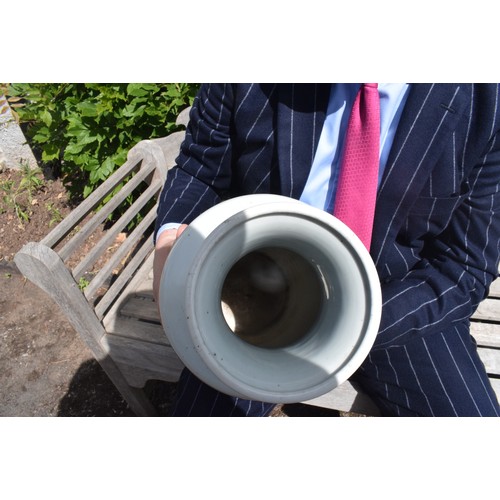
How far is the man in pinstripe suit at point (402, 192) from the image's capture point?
1387 millimetres

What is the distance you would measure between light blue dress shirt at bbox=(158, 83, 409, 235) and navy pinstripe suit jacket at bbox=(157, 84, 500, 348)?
33 millimetres

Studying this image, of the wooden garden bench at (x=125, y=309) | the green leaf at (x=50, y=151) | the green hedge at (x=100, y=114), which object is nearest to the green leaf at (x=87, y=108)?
the green hedge at (x=100, y=114)

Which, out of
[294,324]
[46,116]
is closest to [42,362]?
[46,116]

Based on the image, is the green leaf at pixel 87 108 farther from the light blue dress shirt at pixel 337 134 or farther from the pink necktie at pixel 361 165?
the pink necktie at pixel 361 165

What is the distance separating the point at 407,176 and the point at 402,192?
0.18ft

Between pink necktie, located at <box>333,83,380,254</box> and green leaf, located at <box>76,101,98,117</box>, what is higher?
pink necktie, located at <box>333,83,380,254</box>

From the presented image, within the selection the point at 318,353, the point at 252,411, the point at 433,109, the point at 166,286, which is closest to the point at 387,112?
the point at 433,109

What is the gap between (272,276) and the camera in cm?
137

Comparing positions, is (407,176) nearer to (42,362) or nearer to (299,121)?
(299,121)

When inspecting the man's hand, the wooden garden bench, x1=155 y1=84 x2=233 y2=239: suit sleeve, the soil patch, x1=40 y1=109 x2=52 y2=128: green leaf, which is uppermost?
x1=155 y1=84 x2=233 y2=239: suit sleeve

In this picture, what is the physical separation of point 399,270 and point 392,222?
265mm

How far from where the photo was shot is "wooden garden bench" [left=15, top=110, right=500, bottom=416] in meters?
1.85

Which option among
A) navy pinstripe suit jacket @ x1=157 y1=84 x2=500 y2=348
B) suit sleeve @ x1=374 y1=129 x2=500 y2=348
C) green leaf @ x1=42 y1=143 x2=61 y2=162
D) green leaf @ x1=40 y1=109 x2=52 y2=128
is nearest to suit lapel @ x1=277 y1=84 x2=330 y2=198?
navy pinstripe suit jacket @ x1=157 y1=84 x2=500 y2=348

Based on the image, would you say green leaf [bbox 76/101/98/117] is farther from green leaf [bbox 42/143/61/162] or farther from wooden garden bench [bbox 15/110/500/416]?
wooden garden bench [bbox 15/110/500/416]
